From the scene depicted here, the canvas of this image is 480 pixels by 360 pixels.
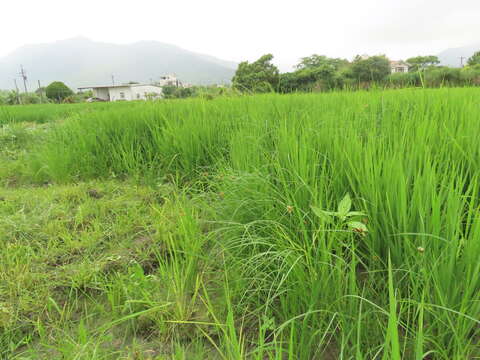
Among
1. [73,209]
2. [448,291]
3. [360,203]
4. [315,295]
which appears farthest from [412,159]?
[73,209]

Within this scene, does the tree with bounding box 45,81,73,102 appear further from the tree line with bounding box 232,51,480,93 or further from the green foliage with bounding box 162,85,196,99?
the tree line with bounding box 232,51,480,93

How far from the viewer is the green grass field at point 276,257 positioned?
0.76m

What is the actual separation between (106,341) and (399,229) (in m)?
1.03

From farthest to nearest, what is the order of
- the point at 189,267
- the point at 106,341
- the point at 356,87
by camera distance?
the point at 356,87 < the point at 189,267 < the point at 106,341

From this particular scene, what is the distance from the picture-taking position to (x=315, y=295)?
83 cm

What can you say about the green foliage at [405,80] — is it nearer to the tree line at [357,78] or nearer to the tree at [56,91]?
the tree line at [357,78]

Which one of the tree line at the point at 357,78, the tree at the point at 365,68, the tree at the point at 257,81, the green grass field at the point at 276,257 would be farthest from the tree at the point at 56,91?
the green grass field at the point at 276,257

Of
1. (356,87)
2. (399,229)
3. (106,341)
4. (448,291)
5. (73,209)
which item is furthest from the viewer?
(356,87)

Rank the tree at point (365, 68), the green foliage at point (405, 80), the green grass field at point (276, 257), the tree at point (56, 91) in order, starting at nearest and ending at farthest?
the green grass field at point (276, 257), the green foliage at point (405, 80), the tree at point (365, 68), the tree at point (56, 91)

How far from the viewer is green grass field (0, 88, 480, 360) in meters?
0.76

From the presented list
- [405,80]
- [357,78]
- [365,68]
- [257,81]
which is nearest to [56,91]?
[257,81]

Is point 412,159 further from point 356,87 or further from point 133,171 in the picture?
point 356,87

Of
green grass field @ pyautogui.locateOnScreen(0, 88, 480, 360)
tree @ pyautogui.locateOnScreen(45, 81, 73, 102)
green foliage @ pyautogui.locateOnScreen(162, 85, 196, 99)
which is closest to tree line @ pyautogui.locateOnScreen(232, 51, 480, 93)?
green foliage @ pyautogui.locateOnScreen(162, 85, 196, 99)

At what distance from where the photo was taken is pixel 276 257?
913 mm
